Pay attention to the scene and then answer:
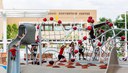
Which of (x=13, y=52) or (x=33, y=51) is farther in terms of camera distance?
(x=33, y=51)

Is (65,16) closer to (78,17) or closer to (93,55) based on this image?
(78,17)

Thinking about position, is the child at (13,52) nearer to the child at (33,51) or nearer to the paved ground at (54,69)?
the paved ground at (54,69)

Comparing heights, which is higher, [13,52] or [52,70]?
[13,52]

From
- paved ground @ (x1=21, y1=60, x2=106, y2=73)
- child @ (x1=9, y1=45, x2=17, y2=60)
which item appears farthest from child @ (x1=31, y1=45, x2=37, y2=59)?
child @ (x1=9, y1=45, x2=17, y2=60)

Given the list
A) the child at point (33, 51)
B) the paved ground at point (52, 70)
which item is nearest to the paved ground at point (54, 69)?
the paved ground at point (52, 70)

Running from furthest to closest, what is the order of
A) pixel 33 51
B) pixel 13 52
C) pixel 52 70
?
pixel 33 51
pixel 52 70
pixel 13 52

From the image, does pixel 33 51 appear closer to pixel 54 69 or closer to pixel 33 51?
pixel 33 51

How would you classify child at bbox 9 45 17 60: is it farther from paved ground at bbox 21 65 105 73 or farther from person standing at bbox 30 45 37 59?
person standing at bbox 30 45 37 59

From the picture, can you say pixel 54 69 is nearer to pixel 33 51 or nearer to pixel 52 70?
pixel 52 70

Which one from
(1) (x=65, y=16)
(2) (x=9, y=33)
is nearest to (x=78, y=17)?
(1) (x=65, y=16)

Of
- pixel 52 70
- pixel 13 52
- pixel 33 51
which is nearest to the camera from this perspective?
pixel 13 52

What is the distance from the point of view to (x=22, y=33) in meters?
8.00

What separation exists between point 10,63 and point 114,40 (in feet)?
8.02

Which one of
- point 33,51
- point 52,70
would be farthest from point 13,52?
point 33,51
